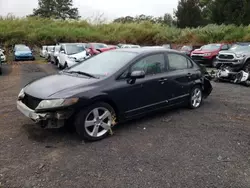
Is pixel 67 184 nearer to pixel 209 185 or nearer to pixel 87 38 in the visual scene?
pixel 209 185

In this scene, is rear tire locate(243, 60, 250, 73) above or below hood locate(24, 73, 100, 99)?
below

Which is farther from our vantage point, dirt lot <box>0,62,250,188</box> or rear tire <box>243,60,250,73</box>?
rear tire <box>243,60,250,73</box>

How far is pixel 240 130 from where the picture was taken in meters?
5.22

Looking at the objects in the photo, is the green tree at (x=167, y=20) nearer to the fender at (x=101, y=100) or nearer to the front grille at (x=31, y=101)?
the fender at (x=101, y=100)

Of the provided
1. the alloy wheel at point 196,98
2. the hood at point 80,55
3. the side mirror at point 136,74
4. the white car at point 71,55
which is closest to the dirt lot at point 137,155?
the alloy wheel at point 196,98

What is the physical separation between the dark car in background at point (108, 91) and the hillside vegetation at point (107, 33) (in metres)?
23.8

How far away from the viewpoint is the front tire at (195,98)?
21.7ft

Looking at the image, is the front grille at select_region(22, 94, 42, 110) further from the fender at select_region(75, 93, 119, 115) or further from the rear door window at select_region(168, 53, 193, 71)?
the rear door window at select_region(168, 53, 193, 71)

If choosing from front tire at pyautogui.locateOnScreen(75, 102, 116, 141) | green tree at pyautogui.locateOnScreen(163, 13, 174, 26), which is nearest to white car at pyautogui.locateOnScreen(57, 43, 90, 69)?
front tire at pyautogui.locateOnScreen(75, 102, 116, 141)

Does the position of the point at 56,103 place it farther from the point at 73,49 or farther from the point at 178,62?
the point at 73,49

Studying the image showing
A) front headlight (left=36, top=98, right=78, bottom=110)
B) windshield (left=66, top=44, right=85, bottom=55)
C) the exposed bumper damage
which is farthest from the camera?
windshield (left=66, top=44, right=85, bottom=55)

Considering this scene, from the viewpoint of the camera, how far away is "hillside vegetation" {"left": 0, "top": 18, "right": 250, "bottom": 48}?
2894cm

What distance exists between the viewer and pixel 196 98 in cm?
680

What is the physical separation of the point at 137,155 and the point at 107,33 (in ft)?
106
